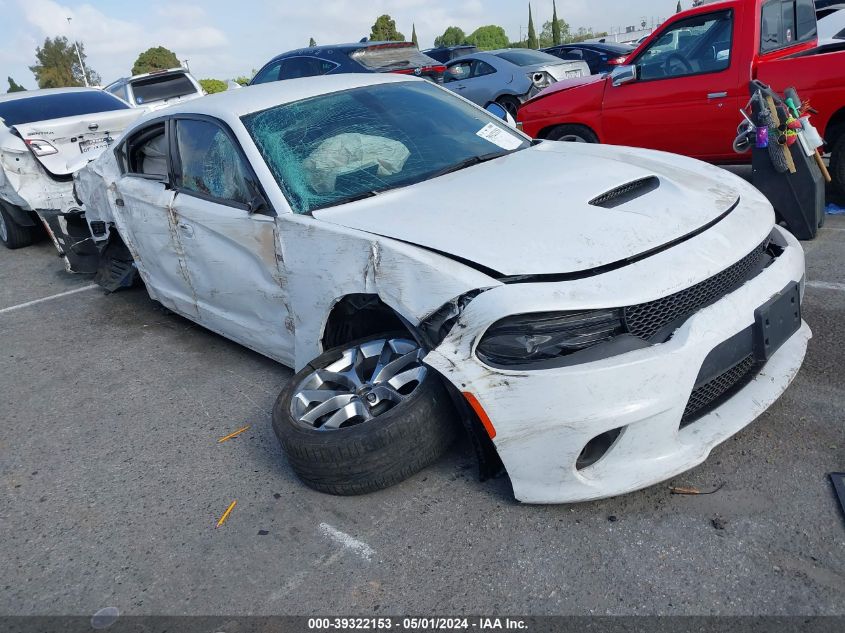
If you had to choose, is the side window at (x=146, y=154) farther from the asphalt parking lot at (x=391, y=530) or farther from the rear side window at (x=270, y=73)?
the rear side window at (x=270, y=73)

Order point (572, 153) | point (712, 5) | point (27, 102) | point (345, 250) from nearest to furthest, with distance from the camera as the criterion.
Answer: point (345, 250) < point (572, 153) < point (712, 5) < point (27, 102)

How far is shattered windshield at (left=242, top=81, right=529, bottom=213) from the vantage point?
10.5ft

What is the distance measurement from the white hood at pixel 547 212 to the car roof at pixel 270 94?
929 mm

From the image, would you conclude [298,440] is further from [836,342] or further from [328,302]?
[836,342]

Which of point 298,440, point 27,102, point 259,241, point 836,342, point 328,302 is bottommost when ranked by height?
point 836,342

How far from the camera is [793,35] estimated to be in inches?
246

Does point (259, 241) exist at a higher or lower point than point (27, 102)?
lower

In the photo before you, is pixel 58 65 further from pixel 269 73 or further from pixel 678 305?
pixel 678 305

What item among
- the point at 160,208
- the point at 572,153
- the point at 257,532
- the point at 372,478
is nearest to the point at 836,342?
the point at 572,153

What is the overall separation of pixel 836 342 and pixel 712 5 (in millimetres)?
3790

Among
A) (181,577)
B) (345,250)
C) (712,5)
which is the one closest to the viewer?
(181,577)

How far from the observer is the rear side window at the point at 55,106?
762cm

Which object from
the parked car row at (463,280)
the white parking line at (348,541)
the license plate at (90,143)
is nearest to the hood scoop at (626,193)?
the parked car row at (463,280)

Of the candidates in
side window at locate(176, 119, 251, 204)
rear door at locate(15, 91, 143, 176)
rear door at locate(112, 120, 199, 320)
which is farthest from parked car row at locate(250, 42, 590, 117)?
side window at locate(176, 119, 251, 204)
